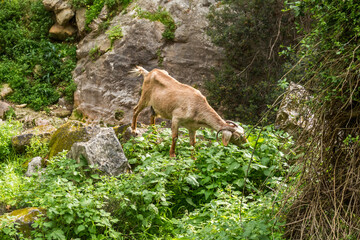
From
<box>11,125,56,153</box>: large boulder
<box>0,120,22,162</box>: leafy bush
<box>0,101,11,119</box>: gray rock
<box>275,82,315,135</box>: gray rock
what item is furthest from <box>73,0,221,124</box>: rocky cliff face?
<box>275,82,315,135</box>: gray rock

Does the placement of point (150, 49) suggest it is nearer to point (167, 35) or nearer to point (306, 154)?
point (167, 35)

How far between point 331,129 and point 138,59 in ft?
32.5

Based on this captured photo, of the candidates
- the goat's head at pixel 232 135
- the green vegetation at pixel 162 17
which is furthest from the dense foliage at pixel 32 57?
the goat's head at pixel 232 135

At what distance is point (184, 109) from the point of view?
8195 mm

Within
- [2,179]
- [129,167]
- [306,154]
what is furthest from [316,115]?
[2,179]

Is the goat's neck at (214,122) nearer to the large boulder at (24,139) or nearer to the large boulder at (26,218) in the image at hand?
the large boulder at (26,218)

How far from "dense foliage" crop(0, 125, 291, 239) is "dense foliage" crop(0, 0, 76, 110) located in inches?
273

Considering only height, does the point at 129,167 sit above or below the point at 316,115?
below

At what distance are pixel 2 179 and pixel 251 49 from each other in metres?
7.74

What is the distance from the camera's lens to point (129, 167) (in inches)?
290

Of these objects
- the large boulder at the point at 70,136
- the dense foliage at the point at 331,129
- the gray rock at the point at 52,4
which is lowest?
the large boulder at the point at 70,136

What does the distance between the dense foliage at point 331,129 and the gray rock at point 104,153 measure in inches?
134

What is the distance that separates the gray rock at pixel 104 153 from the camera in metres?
6.93

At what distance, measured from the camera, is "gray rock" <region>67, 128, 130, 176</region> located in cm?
693
